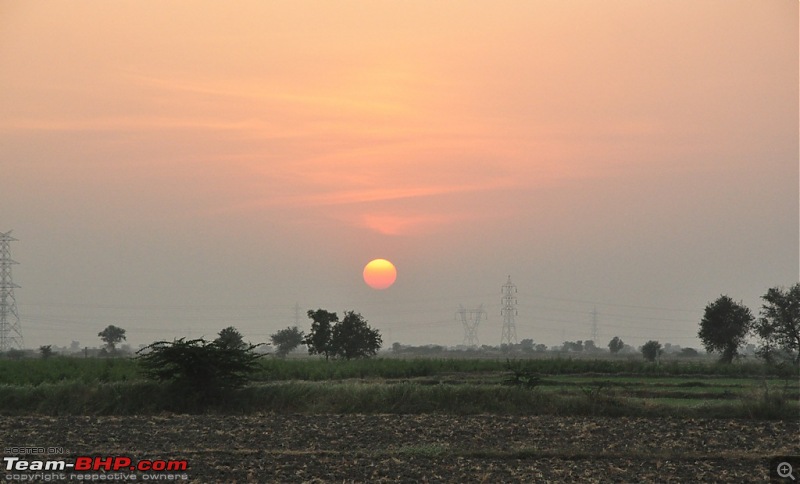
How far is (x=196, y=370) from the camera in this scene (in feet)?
120

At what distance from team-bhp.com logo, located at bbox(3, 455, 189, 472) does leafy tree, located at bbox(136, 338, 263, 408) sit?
1318 cm

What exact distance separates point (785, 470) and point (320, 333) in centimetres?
7068

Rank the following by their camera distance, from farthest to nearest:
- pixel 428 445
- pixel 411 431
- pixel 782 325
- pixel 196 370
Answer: pixel 782 325, pixel 196 370, pixel 411 431, pixel 428 445

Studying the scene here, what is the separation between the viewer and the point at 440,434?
2823 centimetres

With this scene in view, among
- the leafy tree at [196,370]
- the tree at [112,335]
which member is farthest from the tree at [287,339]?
the leafy tree at [196,370]

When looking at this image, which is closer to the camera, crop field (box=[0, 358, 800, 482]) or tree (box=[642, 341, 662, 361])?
crop field (box=[0, 358, 800, 482])

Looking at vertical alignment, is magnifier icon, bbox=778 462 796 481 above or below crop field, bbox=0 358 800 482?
below

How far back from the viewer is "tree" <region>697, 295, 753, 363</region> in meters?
90.8

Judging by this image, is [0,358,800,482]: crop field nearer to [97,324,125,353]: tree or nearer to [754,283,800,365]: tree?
[754,283,800,365]: tree

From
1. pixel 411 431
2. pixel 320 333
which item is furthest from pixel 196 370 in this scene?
pixel 320 333

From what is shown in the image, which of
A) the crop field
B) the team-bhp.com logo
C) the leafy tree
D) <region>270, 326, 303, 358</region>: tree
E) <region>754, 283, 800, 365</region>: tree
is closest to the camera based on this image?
the team-bhp.com logo

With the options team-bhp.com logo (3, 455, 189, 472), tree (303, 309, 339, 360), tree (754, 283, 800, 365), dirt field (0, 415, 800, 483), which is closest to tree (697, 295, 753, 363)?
tree (754, 283, 800, 365)

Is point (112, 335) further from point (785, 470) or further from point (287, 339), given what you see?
point (785, 470)

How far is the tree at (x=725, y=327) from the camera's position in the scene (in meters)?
90.8
